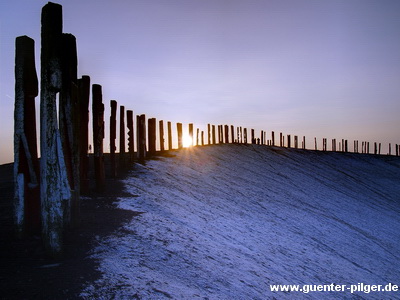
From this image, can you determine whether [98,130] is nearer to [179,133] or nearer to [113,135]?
[113,135]

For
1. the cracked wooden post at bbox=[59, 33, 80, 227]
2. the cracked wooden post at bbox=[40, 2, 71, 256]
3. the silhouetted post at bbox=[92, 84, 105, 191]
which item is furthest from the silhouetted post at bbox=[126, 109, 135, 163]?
Result: the cracked wooden post at bbox=[40, 2, 71, 256]

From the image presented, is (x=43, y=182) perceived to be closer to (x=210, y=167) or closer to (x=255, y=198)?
(x=255, y=198)

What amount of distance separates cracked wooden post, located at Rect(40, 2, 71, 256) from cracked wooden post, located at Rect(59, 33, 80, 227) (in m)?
0.29

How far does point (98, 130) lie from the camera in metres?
6.66

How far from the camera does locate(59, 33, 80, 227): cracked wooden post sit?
4652 millimetres

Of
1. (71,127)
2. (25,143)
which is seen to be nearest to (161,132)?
(71,127)

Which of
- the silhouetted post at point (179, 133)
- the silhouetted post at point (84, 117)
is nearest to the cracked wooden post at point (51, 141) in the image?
the silhouetted post at point (84, 117)

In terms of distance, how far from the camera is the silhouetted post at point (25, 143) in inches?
172

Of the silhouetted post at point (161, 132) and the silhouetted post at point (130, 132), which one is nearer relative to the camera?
the silhouetted post at point (130, 132)

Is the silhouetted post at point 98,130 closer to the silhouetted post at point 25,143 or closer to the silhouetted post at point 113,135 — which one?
the silhouetted post at point 113,135

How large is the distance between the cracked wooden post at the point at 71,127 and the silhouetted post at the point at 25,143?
36 centimetres

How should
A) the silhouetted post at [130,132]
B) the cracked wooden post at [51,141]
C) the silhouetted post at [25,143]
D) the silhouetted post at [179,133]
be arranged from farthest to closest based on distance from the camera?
the silhouetted post at [179,133]
the silhouetted post at [130,132]
the silhouetted post at [25,143]
the cracked wooden post at [51,141]

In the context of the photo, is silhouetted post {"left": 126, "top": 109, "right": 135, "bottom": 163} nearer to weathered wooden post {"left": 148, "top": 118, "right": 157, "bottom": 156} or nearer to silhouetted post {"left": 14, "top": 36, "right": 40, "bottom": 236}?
weathered wooden post {"left": 148, "top": 118, "right": 157, "bottom": 156}

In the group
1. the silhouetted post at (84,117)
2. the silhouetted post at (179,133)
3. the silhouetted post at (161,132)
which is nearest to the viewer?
the silhouetted post at (84,117)
